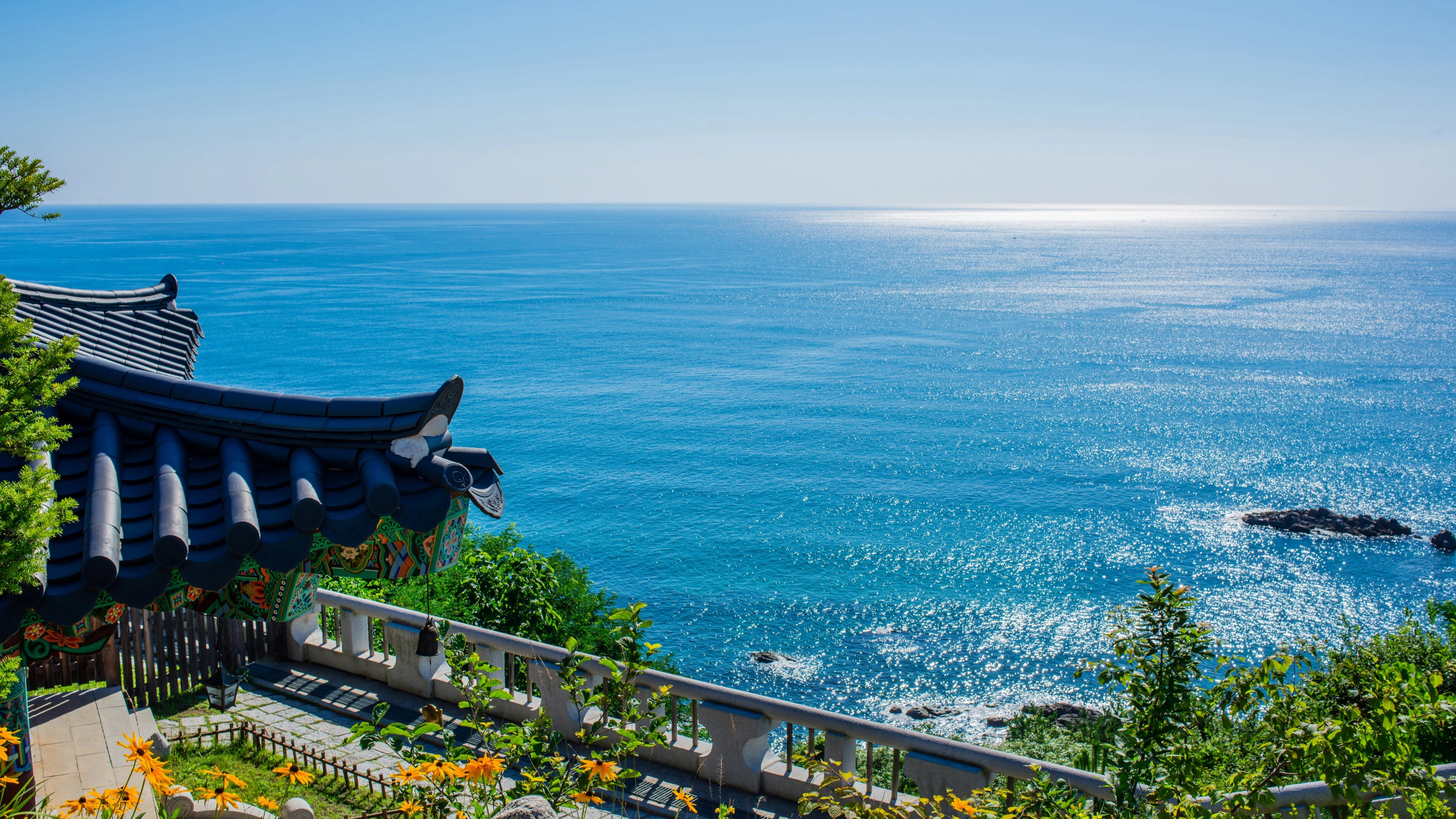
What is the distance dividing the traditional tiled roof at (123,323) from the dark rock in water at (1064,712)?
2787cm

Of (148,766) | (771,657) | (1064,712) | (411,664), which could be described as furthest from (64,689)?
(1064,712)

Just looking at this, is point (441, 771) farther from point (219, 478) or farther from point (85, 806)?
point (219, 478)

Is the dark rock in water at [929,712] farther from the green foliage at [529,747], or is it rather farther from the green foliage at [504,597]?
the green foliage at [529,747]

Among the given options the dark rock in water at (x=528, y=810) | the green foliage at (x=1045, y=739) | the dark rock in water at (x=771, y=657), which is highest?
the dark rock in water at (x=528, y=810)

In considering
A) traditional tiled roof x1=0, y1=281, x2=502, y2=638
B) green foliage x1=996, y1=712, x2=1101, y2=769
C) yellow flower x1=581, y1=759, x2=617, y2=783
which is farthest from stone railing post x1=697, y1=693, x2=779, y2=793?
green foliage x1=996, y1=712, x2=1101, y2=769

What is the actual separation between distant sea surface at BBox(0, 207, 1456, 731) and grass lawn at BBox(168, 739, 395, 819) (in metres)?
28.0

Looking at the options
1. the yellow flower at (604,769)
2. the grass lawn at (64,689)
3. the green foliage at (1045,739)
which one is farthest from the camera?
the green foliage at (1045,739)

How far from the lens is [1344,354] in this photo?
9606cm

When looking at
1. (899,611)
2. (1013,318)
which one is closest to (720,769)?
(899,611)

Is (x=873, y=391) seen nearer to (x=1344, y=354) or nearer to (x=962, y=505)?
(x=962, y=505)

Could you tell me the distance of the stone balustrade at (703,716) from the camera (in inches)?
336

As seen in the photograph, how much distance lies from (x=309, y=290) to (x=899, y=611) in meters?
120

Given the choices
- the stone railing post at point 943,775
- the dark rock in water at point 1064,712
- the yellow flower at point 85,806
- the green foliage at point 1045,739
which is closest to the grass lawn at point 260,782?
the yellow flower at point 85,806

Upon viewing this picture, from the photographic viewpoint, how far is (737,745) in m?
9.77
